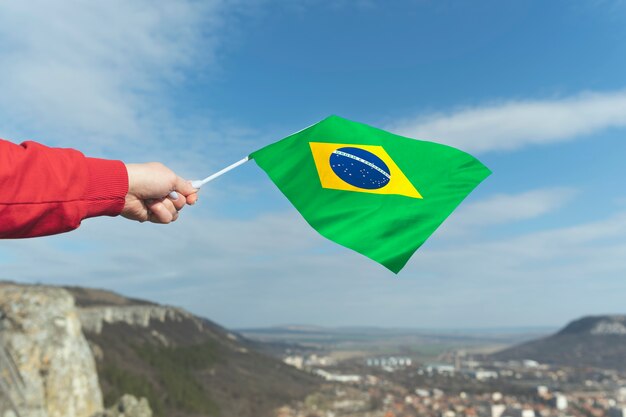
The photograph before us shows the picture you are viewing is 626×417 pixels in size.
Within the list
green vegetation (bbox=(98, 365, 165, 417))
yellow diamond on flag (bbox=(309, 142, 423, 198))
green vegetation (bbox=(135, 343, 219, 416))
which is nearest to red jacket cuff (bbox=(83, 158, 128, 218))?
yellow diamond on flag (bbox=(309, 142, 423, 198))

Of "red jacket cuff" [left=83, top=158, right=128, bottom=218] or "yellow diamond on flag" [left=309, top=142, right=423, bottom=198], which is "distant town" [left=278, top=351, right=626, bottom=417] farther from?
"red jacket cuff" [left=83, top=158, right=128, bottom=218]

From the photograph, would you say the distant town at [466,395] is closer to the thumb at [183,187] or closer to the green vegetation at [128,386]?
the green vegetation at [128,386]

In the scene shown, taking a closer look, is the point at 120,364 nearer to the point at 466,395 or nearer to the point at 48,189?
the point at 466,395

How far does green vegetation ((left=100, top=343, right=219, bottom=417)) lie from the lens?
7744 centimetres

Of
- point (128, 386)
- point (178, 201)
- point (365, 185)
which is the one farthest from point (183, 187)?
point (128, 386)

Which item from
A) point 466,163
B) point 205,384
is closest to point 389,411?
point 205,384

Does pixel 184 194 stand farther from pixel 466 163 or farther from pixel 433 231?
pixel 466 163

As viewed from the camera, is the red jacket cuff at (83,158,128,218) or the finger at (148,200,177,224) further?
the finger at (148,200,177,224)

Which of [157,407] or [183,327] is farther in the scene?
[183,327]

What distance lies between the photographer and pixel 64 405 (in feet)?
128

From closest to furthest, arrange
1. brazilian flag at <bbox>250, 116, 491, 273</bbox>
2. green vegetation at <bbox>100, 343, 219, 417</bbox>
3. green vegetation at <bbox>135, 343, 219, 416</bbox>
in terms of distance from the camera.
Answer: brazilian flag at <bbox>250, 116, 491, 273</bbox> < green vegetation at <bbox>100, 343, 219, 417</bbox> < green vegetation at <bbox>135, 343, 219, 416</bbox>

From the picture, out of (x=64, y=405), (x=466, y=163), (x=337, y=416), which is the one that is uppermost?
(x=466, y=163)

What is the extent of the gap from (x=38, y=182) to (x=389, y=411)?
11999 centimetres

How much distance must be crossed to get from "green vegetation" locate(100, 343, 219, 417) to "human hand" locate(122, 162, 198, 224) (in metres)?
67.8
